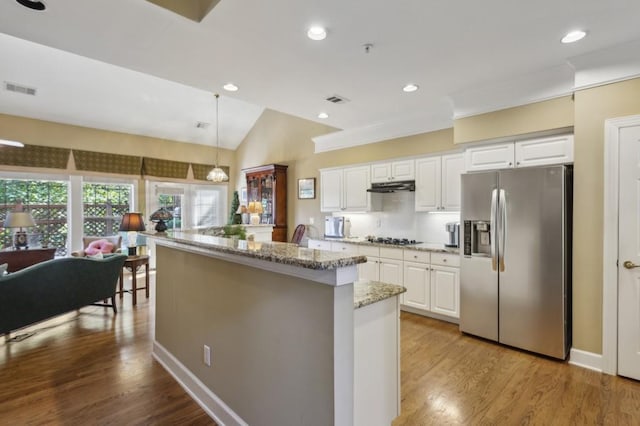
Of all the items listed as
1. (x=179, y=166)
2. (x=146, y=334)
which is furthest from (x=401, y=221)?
(x=179, y=166)

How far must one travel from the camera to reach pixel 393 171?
457cm

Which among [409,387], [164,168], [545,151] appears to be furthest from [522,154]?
[164,168]

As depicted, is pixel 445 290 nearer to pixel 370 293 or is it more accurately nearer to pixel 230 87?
pixel 370 293

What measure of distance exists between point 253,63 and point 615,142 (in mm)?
3149

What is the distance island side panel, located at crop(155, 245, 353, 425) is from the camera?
132 centimetres

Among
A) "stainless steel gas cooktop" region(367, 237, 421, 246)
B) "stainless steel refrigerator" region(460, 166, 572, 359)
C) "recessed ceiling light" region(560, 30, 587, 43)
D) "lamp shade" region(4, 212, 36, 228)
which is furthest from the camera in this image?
"lamp shade" region(4, 212, 36, 228)

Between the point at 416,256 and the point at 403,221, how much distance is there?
873mm

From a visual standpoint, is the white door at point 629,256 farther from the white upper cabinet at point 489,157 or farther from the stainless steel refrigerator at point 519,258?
the white upper cabinet at point 489,157

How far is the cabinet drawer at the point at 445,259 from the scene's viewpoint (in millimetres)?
3629

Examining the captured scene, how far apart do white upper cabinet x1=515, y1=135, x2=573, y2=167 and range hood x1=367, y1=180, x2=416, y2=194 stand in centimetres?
140

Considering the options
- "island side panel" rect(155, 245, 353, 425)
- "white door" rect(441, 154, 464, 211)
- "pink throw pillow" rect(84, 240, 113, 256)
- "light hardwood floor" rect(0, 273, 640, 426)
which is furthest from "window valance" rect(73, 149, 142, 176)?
"white door" rect(441, 154, 464, 211)

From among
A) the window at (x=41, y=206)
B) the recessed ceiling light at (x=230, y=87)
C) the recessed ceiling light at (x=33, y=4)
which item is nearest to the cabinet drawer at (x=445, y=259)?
the recessed ceiling light at (x=230, y=87)

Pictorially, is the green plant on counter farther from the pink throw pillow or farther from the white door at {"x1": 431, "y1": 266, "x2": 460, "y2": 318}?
the pink throw pillow

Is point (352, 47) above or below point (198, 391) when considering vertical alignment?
above
